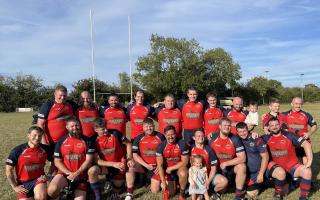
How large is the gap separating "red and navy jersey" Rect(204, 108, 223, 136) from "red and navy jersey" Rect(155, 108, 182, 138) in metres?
0.58

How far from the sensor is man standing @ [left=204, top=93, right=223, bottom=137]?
25.2 feet

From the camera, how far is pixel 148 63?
192ft

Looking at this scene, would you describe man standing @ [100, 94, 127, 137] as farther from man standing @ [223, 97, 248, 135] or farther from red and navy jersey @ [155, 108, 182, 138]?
man standing @ [223, 97, 248, 135]

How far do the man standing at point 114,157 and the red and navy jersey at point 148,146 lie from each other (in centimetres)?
21

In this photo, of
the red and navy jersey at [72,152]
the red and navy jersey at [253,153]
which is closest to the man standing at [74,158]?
the red and navy jersey at [72,152]

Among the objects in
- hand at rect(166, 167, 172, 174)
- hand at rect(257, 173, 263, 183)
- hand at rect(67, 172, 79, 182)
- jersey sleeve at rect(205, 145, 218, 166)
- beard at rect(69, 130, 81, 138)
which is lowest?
hand at rect(257, 173, 263, 183)

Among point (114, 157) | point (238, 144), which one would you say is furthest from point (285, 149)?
point (114, 157)

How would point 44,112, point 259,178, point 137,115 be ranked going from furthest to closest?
point 137,115 → point 44,112 → point 259,178

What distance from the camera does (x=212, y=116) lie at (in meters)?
7.68

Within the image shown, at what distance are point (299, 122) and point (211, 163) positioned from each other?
273 cm

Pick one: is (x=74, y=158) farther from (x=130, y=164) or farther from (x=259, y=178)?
(x=259, y=178)

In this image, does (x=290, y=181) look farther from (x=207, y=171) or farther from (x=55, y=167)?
(x=55, y=167)

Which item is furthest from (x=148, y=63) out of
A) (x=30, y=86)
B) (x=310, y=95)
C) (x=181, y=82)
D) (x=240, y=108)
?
(x=240, y=108)

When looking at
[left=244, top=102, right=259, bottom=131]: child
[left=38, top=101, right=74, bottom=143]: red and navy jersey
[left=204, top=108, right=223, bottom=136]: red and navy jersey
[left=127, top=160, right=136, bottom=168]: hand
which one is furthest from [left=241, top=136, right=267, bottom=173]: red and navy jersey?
[left=38, top=101, right=74, bottom=143]: red and navy jersey
